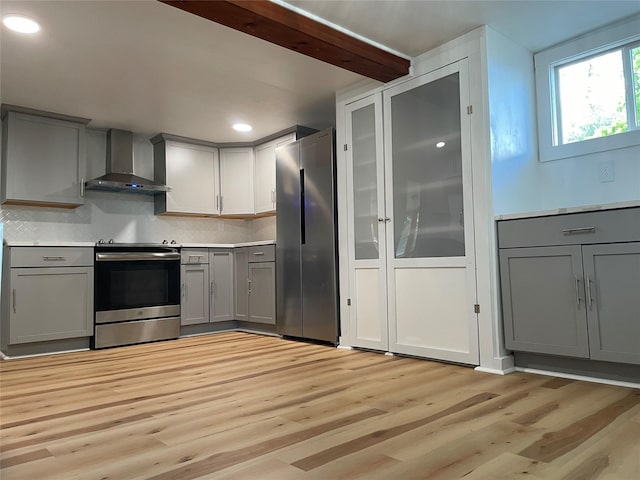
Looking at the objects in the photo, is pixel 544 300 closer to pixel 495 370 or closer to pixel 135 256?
pixel 495 370

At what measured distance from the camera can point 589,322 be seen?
2.43 metres

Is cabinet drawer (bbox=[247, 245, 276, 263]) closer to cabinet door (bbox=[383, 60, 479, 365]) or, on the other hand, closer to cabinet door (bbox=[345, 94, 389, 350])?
cabinet door (bbox=[345, 94, 389, 350])

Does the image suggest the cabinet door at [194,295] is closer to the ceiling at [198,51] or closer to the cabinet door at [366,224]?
the ceiling at [198,51]

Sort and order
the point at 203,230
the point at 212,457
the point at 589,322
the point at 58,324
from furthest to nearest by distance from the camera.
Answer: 1. the point at 203,230
2. the point at 58,324
3. the point at 589,322
4. the point at 212,457

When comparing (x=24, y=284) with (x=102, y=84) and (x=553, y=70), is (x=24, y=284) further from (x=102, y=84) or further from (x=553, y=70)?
(x=553, y=70)

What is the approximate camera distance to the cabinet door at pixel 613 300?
229 centimetres

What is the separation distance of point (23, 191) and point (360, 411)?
3.65 m

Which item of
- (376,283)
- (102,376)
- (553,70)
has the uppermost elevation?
(553,70)

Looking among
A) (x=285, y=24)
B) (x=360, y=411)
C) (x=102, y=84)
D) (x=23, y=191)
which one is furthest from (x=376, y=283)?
(x=23, y=191)

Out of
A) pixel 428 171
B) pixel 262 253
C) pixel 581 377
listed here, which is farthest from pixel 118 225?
pixel 581 377

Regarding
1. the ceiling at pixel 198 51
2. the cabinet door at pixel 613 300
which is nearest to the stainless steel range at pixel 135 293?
the ceiling at pixel 198 51

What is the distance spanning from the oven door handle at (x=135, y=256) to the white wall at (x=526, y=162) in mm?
3151

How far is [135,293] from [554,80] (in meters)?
3.95

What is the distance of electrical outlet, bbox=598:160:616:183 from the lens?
2.99 metres
